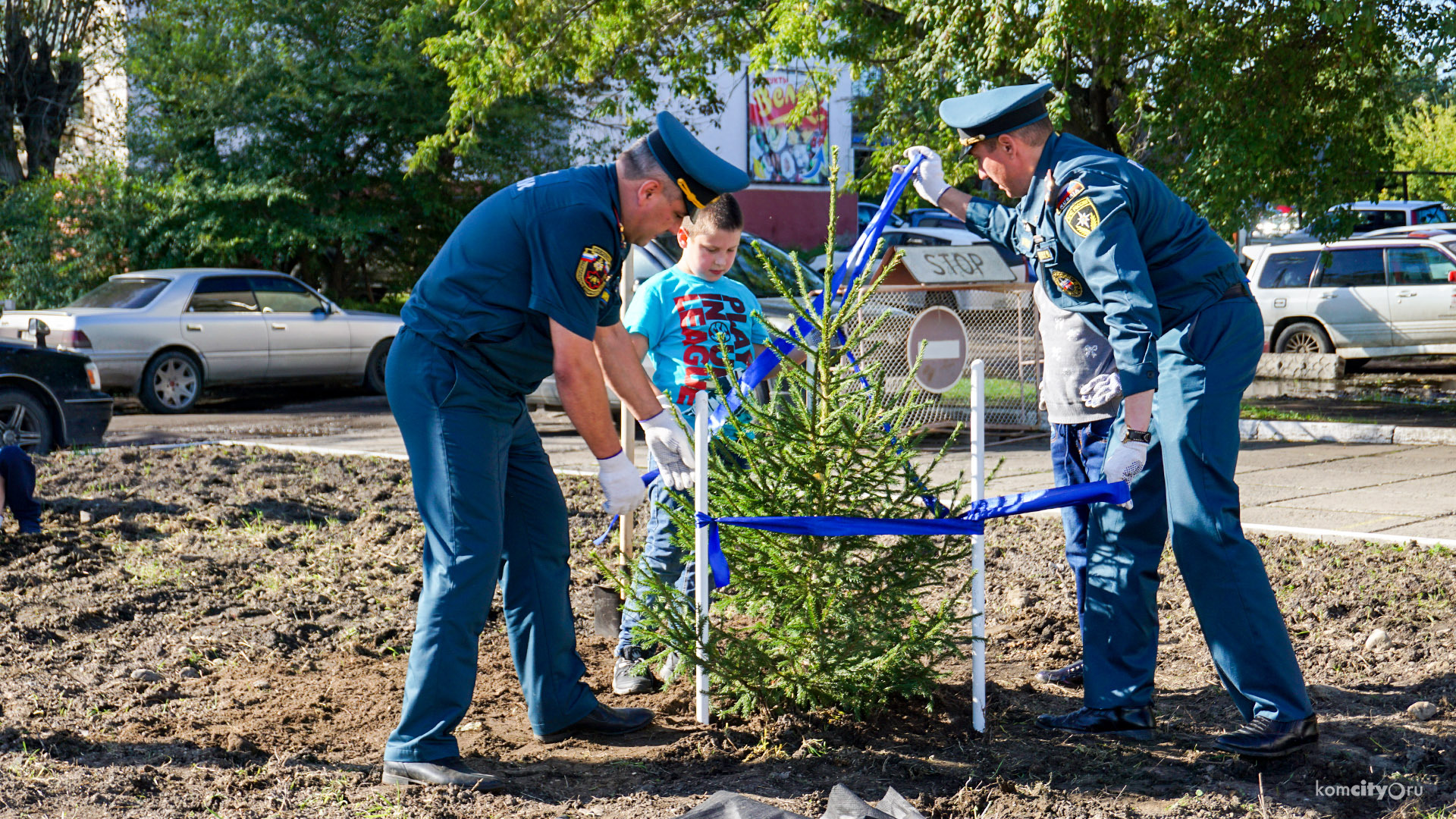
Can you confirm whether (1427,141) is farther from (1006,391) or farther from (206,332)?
(206,332)

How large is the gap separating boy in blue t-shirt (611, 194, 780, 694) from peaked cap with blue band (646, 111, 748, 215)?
81cm

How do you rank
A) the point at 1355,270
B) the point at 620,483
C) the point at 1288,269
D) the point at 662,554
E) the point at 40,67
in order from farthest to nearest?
the point at 40,67 < the point at 1288,269 < the point at 1355,270 < the point at 662,554 < the point at 620,483

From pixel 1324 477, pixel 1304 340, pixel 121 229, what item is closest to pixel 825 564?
pixel 1324 477

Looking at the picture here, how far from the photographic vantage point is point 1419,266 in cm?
1655

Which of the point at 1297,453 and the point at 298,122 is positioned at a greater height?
the point at 298,122

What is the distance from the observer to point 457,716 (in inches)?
140

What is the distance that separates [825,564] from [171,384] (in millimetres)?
12424

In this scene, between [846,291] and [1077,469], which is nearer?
[846,291]

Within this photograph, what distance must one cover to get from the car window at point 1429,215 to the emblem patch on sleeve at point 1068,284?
2637 cm

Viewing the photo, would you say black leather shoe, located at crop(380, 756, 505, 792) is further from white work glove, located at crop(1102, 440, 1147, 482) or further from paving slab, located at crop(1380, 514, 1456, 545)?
paving slab, located at crop(1380, 514, 1456, 545)

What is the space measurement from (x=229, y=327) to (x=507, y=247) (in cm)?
1201

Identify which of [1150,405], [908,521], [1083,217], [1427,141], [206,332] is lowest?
[908,521]

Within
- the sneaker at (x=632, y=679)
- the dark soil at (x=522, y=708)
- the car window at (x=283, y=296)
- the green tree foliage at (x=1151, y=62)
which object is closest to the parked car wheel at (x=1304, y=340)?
the green tree foliage at (x=1151, y=62)

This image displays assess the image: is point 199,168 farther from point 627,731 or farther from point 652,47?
point 627,731
